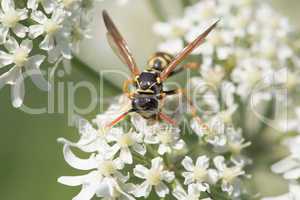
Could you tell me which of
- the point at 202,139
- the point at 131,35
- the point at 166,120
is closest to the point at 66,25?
the point at 166,120

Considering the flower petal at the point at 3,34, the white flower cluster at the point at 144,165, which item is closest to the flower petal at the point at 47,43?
the flower petal at the point at 3,34

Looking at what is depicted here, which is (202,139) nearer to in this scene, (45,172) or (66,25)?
(66,25)

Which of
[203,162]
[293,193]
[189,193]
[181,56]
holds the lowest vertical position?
[189,193]

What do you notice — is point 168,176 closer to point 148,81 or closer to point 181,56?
point 148,81

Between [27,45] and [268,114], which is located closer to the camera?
[27,45]

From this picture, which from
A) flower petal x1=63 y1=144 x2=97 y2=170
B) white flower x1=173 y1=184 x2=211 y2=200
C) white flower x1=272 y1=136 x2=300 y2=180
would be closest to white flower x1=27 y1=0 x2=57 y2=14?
flower petal x1=63 y1=144 x2=97 y2=170

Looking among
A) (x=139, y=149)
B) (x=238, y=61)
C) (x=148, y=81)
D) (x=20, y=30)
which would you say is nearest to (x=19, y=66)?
(x=20, y=30)
